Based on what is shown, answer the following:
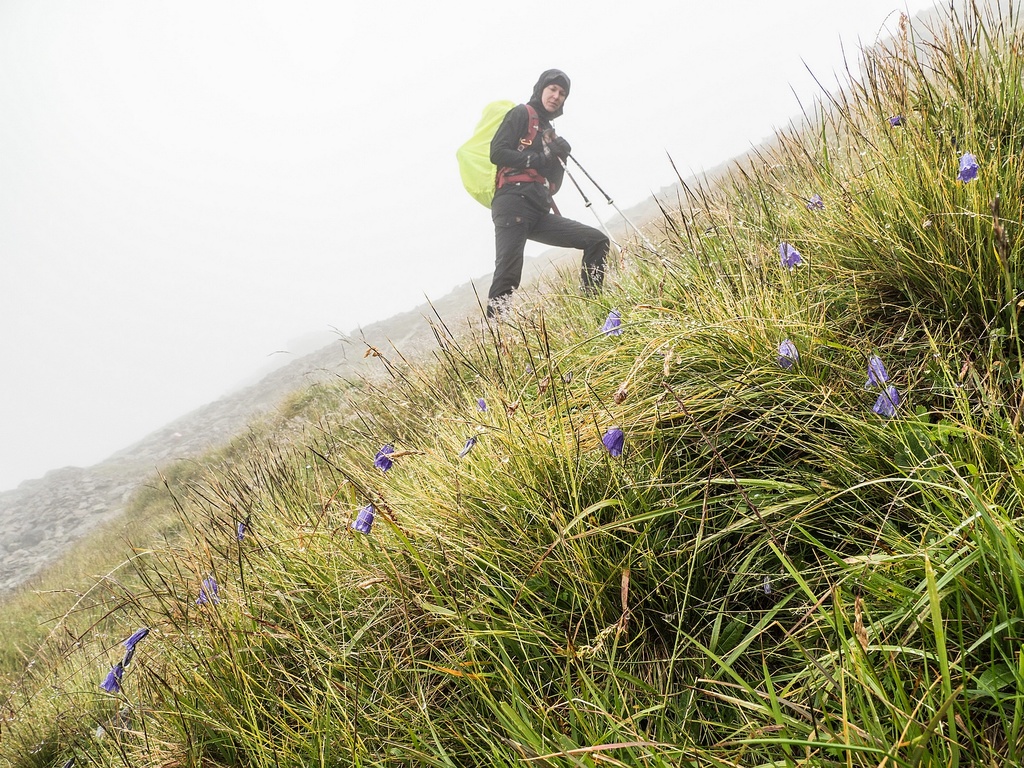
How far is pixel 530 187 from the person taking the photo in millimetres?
6051

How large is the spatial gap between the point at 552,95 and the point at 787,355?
5872 millimetres

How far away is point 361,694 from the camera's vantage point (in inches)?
61.1

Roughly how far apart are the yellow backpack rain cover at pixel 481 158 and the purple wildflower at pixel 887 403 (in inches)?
220

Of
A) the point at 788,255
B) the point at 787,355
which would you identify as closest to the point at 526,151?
the point at 788,255

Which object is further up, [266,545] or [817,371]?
[266,545]

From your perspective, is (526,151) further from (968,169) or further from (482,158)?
(968,169)

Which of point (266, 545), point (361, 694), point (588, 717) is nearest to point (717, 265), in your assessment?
point (588, 717)

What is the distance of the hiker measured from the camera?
5.95 meters

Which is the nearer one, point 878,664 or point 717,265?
point 878,664

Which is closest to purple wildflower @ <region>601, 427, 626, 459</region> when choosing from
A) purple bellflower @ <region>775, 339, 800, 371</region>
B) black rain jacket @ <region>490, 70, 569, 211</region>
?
purple bellflower @ <region>775, 339, 800, 371</region>

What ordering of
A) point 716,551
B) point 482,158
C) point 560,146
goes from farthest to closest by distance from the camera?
point 482,158
point 560,146
point 716,551

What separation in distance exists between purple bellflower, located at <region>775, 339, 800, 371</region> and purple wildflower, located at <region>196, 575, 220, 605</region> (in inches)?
85.2

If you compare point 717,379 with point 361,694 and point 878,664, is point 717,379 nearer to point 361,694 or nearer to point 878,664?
point 878,664

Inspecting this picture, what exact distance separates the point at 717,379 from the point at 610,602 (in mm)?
816
